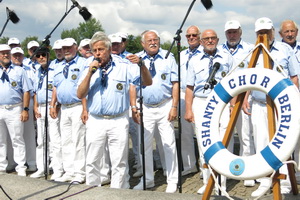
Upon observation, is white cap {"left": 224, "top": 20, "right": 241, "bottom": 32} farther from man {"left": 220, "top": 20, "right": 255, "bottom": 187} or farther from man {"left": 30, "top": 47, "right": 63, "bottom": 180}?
man {"left": 30, "top": 47, "right": 63, "bottom": 180}

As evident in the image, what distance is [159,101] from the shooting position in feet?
21.5

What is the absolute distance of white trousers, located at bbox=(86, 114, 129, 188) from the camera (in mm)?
5688

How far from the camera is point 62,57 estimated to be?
7.68 metres

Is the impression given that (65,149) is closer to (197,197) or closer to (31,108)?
(31,108)

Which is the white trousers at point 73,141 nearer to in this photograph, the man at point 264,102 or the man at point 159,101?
the man at point 159,101

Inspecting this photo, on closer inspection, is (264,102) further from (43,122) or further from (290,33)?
(43,122)

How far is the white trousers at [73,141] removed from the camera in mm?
6988

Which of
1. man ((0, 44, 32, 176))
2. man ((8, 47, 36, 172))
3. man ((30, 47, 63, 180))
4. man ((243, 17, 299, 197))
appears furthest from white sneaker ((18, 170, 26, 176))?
man ((243, 17, 299, 197))

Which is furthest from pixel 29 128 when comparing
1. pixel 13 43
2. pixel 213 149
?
pixel 213 149

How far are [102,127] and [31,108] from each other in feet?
9.94

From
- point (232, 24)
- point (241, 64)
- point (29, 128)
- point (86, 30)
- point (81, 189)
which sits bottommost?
point (81, 189)

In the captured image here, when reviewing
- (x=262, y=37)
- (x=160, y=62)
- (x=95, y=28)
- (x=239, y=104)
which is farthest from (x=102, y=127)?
(x=95, y=28)

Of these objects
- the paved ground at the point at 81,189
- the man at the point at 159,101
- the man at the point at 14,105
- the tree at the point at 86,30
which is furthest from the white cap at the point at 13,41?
the tree at the point at 86,30

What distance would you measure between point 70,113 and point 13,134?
4.76 feet
